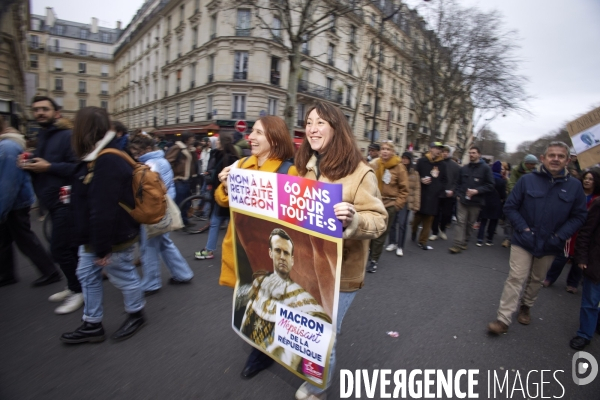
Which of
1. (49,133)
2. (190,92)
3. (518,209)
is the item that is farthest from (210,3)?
(518,209)

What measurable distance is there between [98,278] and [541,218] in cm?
422

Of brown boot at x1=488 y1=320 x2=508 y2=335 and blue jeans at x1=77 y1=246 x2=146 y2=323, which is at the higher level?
blue jeans at x1=77 y1=246 x2=146 y2=323

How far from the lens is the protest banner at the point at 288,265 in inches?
67.0

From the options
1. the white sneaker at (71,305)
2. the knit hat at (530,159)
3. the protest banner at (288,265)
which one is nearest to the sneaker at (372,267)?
the protest banner at (288,265)

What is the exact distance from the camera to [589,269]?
3059mm

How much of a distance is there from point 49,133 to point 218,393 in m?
3.13

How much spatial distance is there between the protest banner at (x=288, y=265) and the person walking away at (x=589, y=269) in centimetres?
292

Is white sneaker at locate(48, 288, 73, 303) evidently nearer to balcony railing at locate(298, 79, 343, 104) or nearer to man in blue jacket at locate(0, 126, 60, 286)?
man in blue jacket at locate(0, 126, 60, 286)

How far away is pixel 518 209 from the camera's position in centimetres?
335

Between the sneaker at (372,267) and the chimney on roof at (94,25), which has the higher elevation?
the chimney on roof at (94,25)

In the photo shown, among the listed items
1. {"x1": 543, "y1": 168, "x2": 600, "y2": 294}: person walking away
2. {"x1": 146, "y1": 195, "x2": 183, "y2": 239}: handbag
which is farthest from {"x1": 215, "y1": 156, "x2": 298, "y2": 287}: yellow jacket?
{"x1": 543, "y1": 168, "x2": 600, "y2": 294}: person walking away

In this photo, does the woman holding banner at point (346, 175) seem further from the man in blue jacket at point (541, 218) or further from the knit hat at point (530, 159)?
the knit hat at point (530, 159)

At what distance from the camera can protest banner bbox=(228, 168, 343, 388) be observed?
1.70 m

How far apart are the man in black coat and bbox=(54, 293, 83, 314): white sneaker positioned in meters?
6.34
